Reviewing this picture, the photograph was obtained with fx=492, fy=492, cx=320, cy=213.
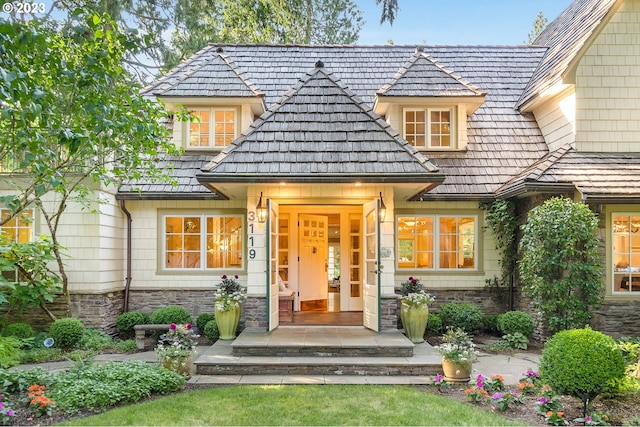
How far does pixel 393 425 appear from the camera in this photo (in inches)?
208

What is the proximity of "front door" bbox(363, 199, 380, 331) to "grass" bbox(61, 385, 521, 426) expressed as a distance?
2.29 metres

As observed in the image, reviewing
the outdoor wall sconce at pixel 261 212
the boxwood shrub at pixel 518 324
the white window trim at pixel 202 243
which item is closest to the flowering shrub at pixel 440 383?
the boxwood shrub at pixel 518 324

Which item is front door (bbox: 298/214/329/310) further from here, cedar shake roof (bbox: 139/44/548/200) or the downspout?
the downspout

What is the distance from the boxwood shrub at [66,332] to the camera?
909 centimetres

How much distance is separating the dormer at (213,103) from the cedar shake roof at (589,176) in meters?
6.01

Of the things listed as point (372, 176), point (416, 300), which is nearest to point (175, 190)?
point (372, 176)

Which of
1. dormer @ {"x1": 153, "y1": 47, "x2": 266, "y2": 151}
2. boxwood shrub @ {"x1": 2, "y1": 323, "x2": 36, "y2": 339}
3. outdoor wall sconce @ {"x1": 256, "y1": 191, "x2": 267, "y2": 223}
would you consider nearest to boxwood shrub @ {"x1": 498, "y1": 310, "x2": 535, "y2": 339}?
outdoor wall sconce @ {"x1": 256, "y1": 191, "x2": 267, "y2": 223}

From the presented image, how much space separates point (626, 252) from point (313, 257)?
6.88 meters

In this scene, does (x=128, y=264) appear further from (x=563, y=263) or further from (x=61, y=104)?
(x=563, y=263)

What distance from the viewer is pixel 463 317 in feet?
33.0

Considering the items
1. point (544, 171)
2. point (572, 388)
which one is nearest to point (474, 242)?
point (544, 171)

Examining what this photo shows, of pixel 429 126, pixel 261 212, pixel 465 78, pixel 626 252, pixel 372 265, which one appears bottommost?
pixel 372 265

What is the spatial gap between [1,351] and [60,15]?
7631 millimetres

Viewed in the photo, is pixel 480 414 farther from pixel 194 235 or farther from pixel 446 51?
pixel 446 51
